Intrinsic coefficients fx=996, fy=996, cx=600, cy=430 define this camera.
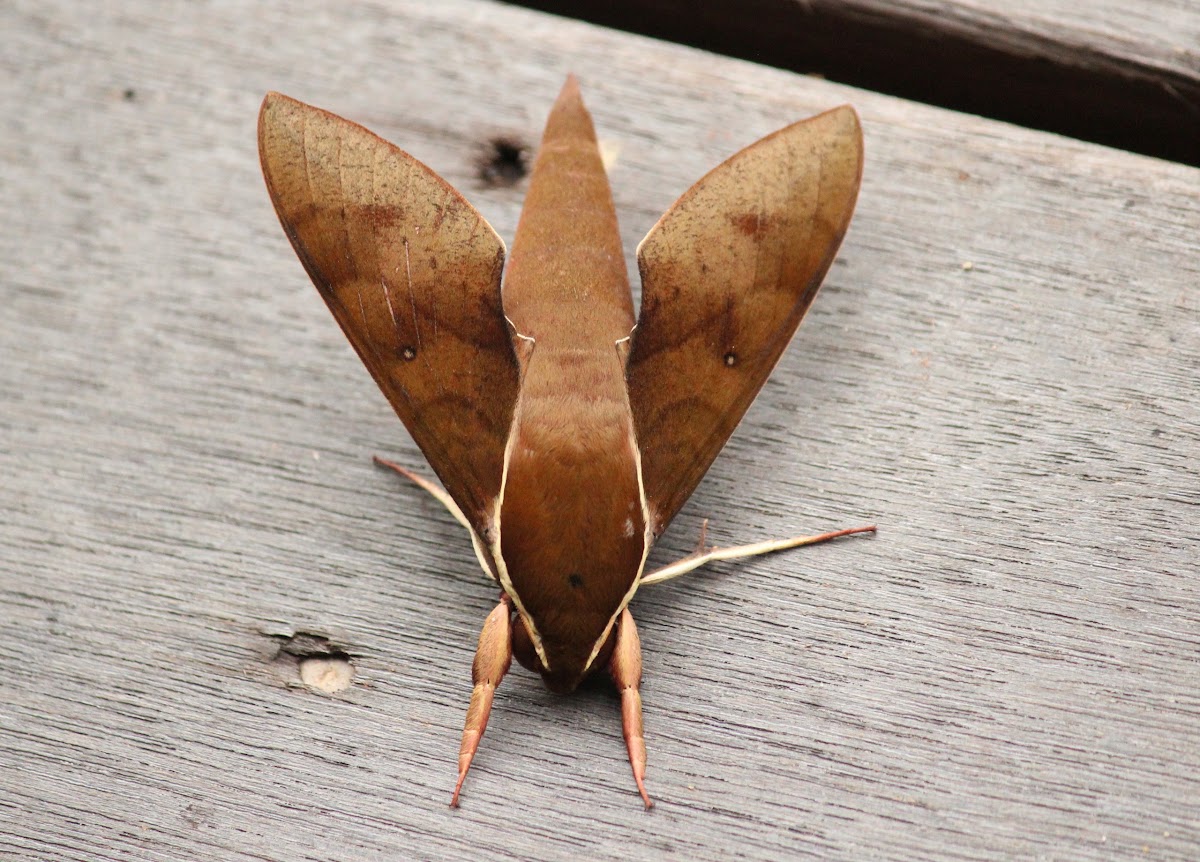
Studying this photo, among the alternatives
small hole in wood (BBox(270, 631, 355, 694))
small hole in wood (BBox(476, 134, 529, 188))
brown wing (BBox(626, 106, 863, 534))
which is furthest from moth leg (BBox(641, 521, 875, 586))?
small hole in wood (BBox(476, 134, 529, 188))

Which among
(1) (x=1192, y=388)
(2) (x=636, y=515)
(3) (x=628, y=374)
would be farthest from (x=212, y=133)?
(1) (x=1192, y=388)

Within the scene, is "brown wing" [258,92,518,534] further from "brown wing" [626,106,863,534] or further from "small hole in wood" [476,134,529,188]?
"small hole in wood" [476,134,529,188]

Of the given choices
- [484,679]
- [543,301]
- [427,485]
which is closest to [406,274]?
[543,301]

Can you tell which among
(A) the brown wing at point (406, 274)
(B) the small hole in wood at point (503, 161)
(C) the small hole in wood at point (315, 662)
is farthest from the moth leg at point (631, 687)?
(B) the small hole in wood at point (503, 161)

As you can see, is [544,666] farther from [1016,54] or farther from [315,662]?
[1016,54]

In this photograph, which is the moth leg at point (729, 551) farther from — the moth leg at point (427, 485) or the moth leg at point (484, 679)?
the moth leg at point (427, 485)
